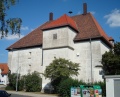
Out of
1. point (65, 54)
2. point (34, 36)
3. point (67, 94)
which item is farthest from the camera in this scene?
point (34, 36)

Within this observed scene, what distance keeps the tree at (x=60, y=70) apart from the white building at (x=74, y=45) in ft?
11.6

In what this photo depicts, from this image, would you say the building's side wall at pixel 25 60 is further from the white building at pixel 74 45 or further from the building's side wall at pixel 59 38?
the building's side wall at pixel 59 38

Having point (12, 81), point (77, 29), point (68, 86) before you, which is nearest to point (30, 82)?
point (12, 81)

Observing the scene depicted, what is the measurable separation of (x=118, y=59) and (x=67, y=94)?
10.8 meters

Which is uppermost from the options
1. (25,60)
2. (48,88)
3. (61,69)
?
(25,60)

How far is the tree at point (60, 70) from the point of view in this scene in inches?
1398

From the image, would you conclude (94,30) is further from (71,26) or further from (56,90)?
(56,90)

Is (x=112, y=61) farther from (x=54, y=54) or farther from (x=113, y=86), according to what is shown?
(x=113, y=86)

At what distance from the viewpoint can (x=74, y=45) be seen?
4309 centimetres

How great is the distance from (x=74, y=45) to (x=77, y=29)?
3777mm

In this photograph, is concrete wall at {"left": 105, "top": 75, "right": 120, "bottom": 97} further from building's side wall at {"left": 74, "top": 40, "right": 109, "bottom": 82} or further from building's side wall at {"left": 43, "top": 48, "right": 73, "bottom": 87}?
building's side wall at {"left": 43, "top": 48, "right": 73, "bottom": 87}

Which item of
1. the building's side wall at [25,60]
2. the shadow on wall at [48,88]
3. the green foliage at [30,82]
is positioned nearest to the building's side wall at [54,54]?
the shadow on wall at [48,88]

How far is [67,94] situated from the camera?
32281 mm

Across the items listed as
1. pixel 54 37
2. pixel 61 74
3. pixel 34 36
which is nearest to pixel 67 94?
pixel 61 74
